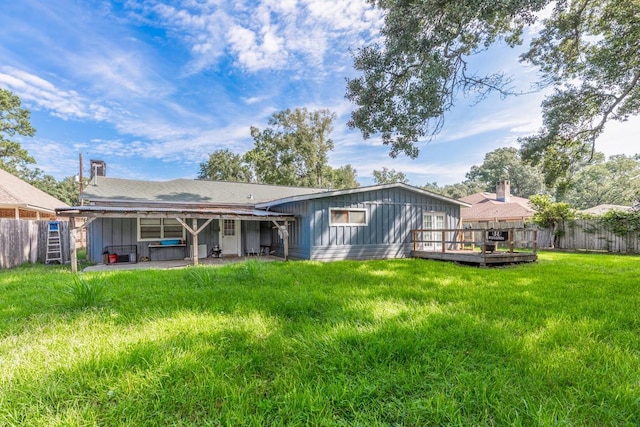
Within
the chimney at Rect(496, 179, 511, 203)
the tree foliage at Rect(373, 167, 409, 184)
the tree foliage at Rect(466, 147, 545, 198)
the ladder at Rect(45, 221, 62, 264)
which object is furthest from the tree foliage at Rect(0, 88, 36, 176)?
the tree foliage at Rect(466, 147, 545, 198)

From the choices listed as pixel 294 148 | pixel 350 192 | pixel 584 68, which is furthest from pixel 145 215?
pixel 294 148

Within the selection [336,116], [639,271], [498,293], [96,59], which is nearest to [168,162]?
[336,116]

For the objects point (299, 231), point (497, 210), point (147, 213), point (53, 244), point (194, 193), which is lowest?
point (53, 244)

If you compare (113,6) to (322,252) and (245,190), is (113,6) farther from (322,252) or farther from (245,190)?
(322,252)

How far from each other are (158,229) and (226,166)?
2003 cm

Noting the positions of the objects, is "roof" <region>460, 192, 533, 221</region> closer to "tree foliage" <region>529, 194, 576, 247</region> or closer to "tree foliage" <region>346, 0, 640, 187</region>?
"tree foliage" <region>529, 194, 576, 247</region>

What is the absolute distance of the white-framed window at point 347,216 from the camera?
10680 mm

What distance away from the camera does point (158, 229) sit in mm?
11258

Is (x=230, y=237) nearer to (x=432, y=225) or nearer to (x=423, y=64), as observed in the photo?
(x=432, y=225)

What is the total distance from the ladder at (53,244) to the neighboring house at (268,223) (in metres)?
1.20

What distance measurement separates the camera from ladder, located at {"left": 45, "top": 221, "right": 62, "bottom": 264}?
10.4 metres

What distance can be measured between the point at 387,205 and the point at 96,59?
1253 centimetres

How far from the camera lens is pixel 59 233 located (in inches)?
412

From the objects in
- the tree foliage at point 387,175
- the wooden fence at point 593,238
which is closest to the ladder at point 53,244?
the wooden fence at point 593,238
